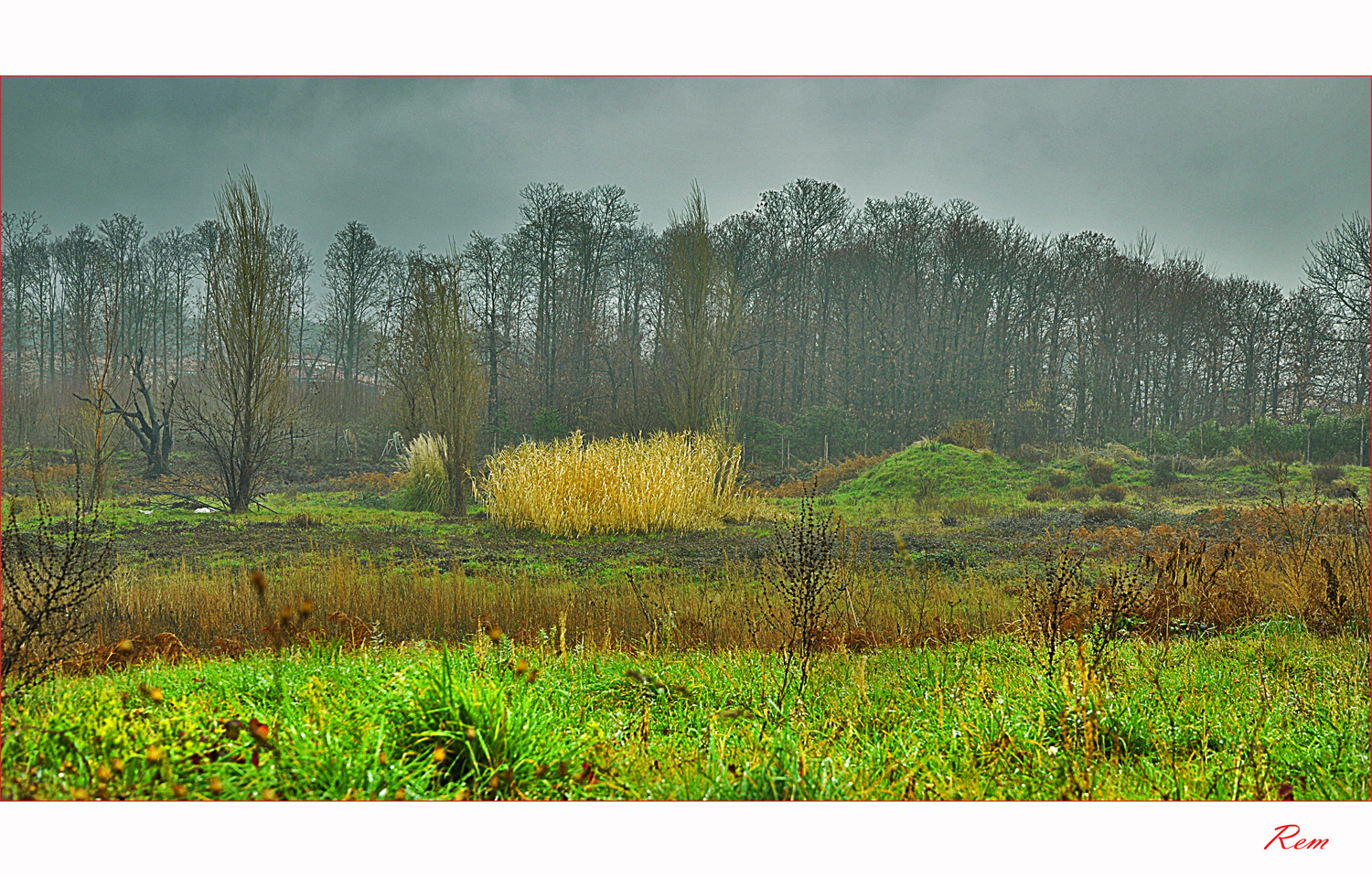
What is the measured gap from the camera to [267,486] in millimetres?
7402

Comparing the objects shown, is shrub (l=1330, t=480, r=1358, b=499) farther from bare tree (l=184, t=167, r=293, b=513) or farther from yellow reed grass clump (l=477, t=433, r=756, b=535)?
bare tree (l=184, t=167, r=293, b=513)

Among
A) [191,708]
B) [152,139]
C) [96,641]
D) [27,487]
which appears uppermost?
[152,139]

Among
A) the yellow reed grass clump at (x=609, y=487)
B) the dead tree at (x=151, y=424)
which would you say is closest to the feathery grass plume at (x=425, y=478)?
the yellow reed grass clump at (x=609, y=487)

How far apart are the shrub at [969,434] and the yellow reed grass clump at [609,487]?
11.5ft

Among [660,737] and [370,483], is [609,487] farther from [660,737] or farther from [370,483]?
[660,737]

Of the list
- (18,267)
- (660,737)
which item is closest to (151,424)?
(18,267)

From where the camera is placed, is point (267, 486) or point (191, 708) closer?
point (191, 708)

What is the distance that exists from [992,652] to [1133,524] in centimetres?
435

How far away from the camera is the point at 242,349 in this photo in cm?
657

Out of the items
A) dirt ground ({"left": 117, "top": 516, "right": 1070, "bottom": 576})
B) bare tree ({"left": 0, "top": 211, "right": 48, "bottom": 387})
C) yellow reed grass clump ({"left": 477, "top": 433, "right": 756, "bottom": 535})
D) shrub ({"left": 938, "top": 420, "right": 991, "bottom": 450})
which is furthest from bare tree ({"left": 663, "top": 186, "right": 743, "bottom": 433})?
bare tree ({"left": 0, "top": 211, "right": 48, "bottom": 387})

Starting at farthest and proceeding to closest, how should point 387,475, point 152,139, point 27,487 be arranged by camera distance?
1. point 387,475
2. point 27,487
3. point 152,139
